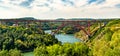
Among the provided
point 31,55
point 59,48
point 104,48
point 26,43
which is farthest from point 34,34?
point 104,48

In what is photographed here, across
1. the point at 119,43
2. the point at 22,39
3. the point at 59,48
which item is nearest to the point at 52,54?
the point at 59,48

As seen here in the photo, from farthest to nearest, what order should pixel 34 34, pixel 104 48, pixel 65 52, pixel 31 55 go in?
1. pixel 34 34
2. pixel 31 55
3. pixel 65 52
4. pixel 104 48

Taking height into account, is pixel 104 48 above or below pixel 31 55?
above

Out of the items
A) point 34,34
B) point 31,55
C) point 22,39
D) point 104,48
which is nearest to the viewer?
point 104,48

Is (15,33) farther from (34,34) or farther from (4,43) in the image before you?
(4,43)

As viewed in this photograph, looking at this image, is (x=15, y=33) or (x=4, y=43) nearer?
(x=4, y=43)

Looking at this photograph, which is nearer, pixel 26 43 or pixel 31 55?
pixel 31 55

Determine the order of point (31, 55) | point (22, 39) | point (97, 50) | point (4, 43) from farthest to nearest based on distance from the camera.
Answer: point (22, 39)
point (4, 43)
point (31, 55)
point (97, 50)

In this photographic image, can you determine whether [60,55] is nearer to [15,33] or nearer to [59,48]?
[59,48]

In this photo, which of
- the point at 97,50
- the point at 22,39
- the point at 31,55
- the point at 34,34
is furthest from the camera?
the point at 34,34
